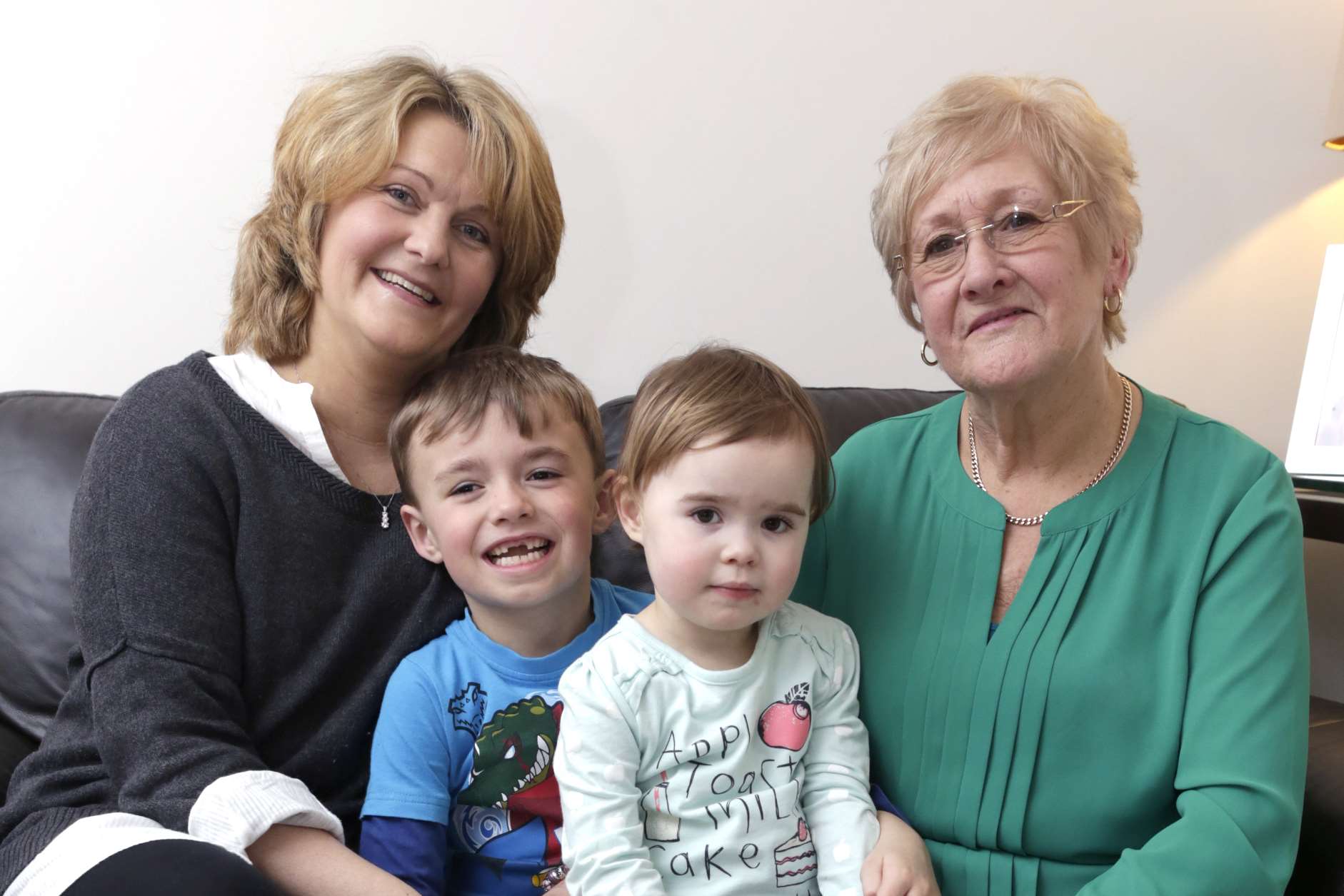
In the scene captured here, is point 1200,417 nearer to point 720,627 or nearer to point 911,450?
point 911,450

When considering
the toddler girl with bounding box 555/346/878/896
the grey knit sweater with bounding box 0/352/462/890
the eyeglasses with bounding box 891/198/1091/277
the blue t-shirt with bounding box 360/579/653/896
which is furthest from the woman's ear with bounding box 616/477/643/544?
the eyeglasses with bounding box 891/198/1091/277

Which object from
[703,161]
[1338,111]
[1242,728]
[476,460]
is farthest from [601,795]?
[1338,111]

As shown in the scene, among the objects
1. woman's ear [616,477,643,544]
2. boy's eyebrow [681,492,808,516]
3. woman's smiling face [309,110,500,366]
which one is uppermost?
woman's smiling face [309,110,500,366]

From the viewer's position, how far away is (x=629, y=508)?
130 centimetres

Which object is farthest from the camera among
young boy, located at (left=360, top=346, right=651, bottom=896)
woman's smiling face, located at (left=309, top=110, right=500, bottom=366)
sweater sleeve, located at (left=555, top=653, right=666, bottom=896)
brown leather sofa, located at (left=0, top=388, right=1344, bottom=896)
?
brown leather sofa, located at (left=0, top=388, right=1344, bottom=896)

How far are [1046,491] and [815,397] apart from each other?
64cm

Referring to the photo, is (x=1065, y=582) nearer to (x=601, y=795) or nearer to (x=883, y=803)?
(x=883, y=803)

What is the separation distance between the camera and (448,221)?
1521 mm

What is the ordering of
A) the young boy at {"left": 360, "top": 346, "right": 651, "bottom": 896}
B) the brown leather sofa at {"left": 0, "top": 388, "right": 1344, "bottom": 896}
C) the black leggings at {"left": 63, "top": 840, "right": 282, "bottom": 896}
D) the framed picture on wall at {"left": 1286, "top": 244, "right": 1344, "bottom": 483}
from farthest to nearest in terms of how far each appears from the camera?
the framed picture on wall at {"left": 1286, "top": 244, "right": 1344, "bottom": 483}
the brown leather sofa at {"left": 0, "top": 388, "right": 1344, "bottom": 896}
the young boy at {"left": 360, "top": 346, "right": 651, "bottom": 896}
the black leggings at {"left": 63, "top": 840, "right": 282, "bottom": 896}

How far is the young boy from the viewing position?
136 centimetres

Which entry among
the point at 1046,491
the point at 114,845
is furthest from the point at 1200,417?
the point at 114,845

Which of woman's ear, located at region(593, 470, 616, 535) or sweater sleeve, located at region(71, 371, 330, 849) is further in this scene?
woman's ear, located at region(593, 470, 616, 535)

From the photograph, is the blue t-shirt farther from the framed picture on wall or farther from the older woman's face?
the framed picture on wall

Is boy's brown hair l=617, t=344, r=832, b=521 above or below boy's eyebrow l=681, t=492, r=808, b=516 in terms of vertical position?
above
